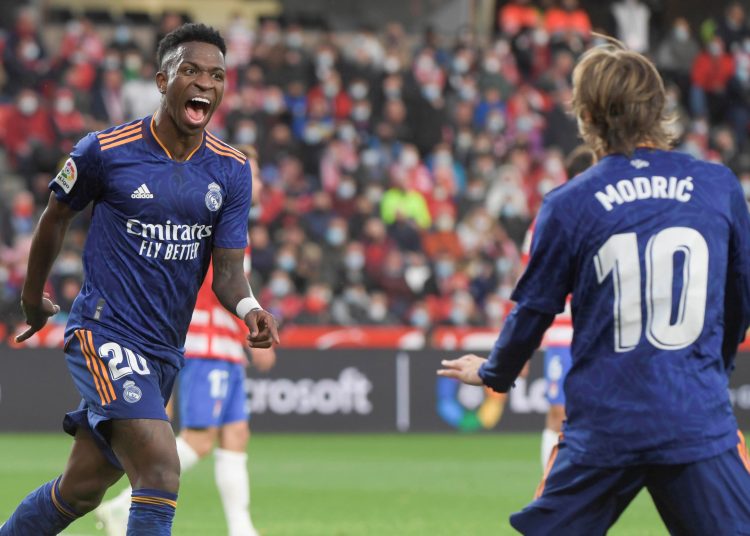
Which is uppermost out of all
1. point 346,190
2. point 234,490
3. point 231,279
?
point 346,190

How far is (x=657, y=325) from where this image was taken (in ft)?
14.8

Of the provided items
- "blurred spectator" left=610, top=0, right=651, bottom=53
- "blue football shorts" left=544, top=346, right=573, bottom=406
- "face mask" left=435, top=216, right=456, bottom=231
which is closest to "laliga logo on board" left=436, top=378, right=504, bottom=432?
"face mask" left=435, top=216, right=456, bottom=231

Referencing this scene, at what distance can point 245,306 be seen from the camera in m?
6.18

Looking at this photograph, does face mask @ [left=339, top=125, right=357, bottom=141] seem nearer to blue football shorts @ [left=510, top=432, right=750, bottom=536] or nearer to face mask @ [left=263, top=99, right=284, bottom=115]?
face mask @ [left=263, top=99, right=284, bottom=115]

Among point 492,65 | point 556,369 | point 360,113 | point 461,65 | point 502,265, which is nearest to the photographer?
point 556,369

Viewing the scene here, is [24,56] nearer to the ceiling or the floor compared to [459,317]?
nearer to the ceiling

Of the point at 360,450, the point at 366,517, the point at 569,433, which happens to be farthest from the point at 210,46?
the point at 360,450

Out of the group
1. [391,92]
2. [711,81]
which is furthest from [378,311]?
[711,81]

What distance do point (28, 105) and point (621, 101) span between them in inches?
672

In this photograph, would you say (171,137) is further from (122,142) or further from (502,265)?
(502,265)

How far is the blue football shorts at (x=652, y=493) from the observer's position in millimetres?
4488

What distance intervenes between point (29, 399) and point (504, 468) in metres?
6.32

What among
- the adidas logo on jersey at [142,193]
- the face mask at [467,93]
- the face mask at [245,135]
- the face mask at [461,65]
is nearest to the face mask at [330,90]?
the face mask at [245,135]

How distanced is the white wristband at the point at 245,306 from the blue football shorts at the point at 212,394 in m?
2.58
